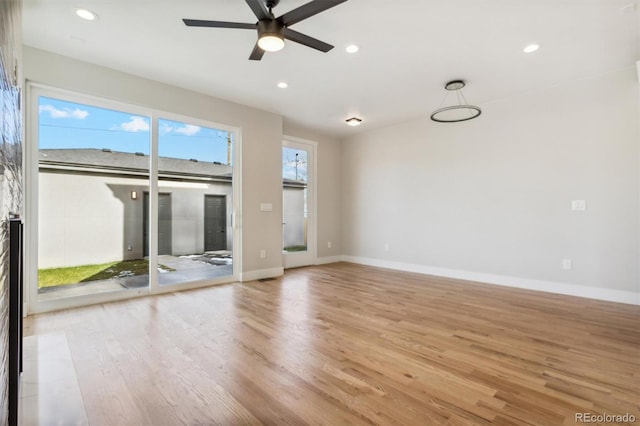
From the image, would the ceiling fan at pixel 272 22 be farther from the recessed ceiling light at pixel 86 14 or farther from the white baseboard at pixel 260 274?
the white baseboard at pixel 260 274

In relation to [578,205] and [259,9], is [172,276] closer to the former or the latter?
[259,9]

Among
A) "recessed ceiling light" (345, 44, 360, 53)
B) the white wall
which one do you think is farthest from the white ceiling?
the white wall

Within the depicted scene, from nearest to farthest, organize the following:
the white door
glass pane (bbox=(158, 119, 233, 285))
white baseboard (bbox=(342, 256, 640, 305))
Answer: white baseboard (bbox=(342, 256, 640, 305)) → glass pane (bbox=(158, 119, 233, 285)) → the white door

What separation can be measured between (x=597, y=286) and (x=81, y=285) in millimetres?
6426

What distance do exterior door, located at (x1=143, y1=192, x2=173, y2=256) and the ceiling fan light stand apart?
264 centimetres

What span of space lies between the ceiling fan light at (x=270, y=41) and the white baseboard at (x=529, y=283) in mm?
4431

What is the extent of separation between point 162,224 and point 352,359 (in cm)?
322

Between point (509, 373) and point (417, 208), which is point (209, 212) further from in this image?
point (509, 373)

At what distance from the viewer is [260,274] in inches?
197

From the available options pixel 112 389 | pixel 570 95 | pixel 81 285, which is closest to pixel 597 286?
pixel 570 95

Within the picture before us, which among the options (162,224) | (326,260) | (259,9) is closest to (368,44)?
(259,9)

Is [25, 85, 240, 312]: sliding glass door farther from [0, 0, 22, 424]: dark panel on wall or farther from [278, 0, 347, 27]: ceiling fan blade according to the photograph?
[0, 0, 22, 424]: dark panel on wall

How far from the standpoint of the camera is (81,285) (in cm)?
355

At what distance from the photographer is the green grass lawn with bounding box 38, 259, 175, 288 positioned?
3.30 meters
